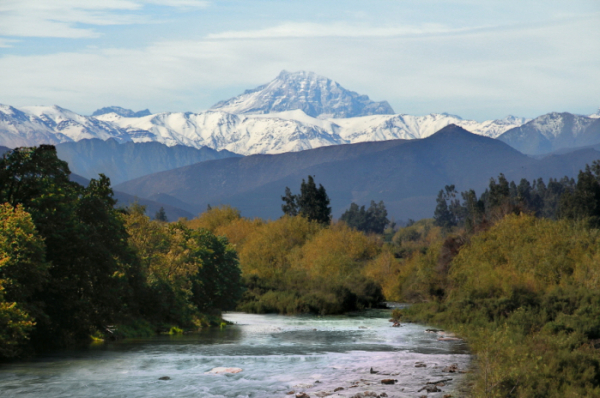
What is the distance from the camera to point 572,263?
5975 cm

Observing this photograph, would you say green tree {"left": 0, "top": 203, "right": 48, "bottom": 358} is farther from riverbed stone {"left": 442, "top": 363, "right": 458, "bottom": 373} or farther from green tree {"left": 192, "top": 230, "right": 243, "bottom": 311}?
green tree {"left": 192, "top": 230, "right": 243, "bottom": 311}

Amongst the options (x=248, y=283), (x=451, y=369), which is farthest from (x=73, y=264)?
(x=248, y=283)

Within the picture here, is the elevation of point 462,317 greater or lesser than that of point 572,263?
lesser

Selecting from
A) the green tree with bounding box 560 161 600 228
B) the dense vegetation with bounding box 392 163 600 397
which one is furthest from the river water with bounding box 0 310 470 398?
the green tree with bounding box 560 161 600 228

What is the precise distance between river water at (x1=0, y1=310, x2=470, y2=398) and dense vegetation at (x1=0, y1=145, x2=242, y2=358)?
2.14 metres

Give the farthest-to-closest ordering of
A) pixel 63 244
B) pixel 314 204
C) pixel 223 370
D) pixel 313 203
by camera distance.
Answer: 1. pixel 313 203
2. pixel 314 204
3. pixel 63 244
4. pixel 223 370

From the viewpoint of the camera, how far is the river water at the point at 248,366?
31295mm

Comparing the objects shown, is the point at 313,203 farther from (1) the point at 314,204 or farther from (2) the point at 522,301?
(2) the point at 522,301

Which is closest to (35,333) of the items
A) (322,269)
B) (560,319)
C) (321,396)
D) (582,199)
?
(321,396)

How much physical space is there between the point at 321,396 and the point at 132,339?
24.8 m

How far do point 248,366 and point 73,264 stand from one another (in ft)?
41.8

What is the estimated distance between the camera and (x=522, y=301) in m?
54.3

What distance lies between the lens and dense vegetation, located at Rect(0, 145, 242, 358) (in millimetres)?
35938

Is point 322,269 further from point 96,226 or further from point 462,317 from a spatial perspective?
point 96,226
